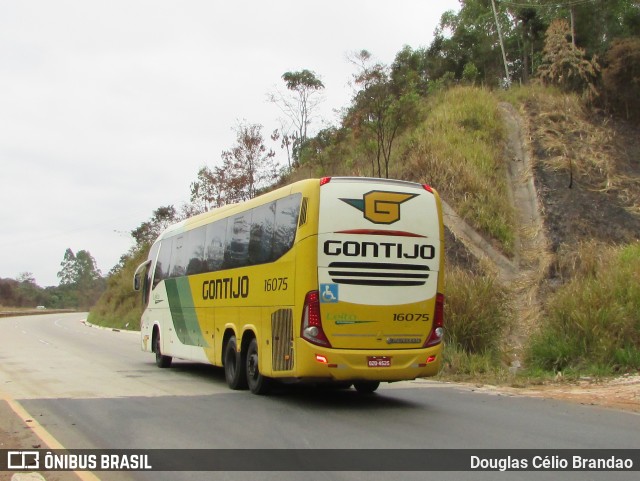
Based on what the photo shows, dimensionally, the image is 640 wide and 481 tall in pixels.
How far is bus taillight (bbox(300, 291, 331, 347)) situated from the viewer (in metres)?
10.2

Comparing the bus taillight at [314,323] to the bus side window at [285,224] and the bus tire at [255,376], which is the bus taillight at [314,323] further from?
the bus tire at [255,376]

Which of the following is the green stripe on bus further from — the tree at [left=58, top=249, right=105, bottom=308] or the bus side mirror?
the tree at [left=58, top=249, right=105, bottom=308]

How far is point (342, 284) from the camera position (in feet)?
34.0

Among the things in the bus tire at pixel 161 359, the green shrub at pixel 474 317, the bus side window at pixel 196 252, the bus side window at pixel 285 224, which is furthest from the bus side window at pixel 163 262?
the green shrub at pixel 474 317

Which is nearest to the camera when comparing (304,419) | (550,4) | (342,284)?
(304,419)

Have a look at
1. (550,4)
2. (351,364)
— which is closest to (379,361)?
(351,364)

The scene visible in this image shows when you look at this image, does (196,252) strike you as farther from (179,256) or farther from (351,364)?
(351,364)

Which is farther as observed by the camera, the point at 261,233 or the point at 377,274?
the point at 261,233

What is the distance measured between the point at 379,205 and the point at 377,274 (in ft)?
3.56

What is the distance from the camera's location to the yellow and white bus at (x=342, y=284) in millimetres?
10273

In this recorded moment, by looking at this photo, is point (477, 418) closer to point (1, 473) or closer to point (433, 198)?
point (433, 198)

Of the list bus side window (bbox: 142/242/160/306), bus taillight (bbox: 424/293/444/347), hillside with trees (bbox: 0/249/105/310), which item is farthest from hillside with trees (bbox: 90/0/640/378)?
hillside with trees (bbox: 0/249/105/310)

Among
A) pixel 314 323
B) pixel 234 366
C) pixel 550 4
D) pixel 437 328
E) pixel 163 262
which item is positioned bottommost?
pixel 234 366

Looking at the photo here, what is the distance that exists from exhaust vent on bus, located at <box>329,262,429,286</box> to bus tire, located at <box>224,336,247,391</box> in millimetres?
3147
